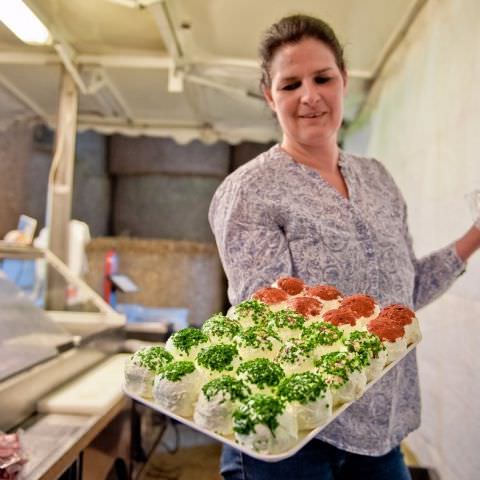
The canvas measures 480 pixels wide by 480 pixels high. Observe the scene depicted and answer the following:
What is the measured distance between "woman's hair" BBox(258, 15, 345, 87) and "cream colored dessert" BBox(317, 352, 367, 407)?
26.0 inches

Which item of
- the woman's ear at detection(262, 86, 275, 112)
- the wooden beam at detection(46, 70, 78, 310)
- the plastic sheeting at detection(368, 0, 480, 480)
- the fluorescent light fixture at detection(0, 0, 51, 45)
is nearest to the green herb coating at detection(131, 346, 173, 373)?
the woman's ear at detection(262, 86, 275, 112)

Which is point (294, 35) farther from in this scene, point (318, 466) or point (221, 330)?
point (318, 466)

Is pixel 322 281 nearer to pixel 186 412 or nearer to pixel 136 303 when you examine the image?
pixel 186 412

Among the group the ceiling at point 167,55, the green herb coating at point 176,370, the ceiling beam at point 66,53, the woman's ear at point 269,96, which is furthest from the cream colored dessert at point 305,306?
the ceiling beam at point 66,53

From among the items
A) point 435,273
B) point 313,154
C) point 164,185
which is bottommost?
point 435,273

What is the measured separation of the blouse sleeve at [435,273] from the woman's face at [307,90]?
347 millimetres

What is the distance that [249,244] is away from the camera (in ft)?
3.14

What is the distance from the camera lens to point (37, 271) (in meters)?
2.61

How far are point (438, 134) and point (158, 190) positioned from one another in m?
4.14

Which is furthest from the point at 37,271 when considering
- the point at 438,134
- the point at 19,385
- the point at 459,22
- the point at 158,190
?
the point at 158,190

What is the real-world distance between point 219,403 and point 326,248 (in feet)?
1.31

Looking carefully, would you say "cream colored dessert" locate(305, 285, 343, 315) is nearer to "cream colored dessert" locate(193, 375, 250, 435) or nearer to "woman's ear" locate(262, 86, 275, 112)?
"cream colored dessert" locate(193, 375, 250, 435)

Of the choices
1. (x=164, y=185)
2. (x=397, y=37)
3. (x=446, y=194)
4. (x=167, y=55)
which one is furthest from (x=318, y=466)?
(x=164, y=185)

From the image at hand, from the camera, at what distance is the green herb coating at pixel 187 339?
88cm
